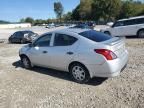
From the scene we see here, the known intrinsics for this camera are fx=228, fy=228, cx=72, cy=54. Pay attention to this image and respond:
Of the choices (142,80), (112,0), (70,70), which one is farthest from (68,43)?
(112,0)

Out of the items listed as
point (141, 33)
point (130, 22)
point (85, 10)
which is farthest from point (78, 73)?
point (85, 10)

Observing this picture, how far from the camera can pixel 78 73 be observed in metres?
6.75

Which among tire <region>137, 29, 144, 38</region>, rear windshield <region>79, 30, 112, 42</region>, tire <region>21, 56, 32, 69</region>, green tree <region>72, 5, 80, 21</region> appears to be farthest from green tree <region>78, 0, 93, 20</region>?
rear windshield <region>79, 30, 112, 42</region>

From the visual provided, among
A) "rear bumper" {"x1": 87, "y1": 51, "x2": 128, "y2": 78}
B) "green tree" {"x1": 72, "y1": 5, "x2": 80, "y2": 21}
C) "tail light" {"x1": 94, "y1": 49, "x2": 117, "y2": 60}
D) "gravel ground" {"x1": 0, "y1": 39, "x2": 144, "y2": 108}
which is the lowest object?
"gravel ground" {"x1": 0, "y1": 39, "x2": 144, "y2": 108}

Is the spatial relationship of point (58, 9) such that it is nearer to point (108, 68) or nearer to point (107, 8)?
point (107, 8)

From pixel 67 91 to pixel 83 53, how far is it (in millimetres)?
1153

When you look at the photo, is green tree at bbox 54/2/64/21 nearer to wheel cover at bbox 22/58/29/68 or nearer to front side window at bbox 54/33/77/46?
wheel cover at bbox 22/58/29/68

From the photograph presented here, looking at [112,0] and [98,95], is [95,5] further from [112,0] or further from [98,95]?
[98,95]

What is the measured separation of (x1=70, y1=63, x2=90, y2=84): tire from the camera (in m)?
6.56

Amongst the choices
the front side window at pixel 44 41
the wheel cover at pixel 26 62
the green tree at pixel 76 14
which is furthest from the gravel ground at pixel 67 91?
the green tree at pixel 76 14

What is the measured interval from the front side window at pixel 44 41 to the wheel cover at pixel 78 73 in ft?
4.77

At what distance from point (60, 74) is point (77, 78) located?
1174 millimetres

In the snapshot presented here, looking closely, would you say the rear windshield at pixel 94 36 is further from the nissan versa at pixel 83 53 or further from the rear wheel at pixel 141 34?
the rear wheel at pixel 141 34

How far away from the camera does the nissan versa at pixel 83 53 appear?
6.14 m
